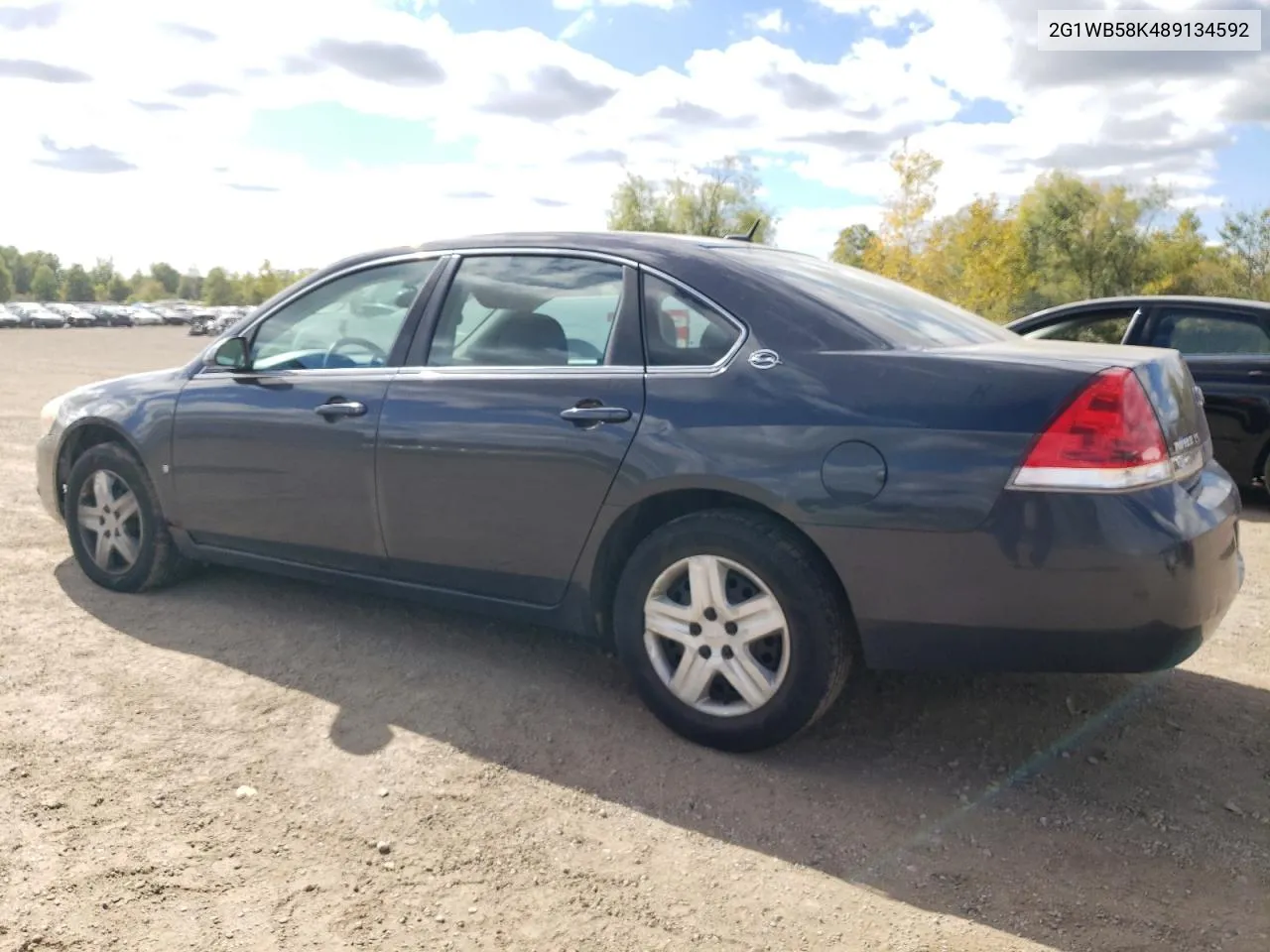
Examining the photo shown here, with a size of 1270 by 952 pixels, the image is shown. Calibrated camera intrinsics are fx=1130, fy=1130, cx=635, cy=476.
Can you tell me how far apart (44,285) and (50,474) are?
577ft

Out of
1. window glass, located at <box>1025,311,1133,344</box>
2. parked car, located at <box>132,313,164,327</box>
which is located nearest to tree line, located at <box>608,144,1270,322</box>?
window glass, located at <box>1025,311,1133,344</box>

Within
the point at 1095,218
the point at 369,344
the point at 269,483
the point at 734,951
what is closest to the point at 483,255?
the point at 369,344

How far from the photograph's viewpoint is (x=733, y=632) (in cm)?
344

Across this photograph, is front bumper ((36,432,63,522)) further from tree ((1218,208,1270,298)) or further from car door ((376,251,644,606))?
tree ((1218,208,1270,298))

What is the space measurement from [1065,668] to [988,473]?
587 mm

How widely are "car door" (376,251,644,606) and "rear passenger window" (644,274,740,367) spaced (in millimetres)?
56

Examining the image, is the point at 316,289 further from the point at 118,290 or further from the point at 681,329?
the point at 118,290

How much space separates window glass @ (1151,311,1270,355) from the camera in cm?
793

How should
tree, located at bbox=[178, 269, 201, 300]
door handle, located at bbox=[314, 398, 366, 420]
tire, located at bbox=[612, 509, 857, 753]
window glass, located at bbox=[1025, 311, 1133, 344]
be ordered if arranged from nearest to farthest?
tire, located at bbox=[612, 509, 857, 753]
door handle, located at bbox=[314, 398, 366, 420]
window glass, located at bbox=[1025, 311, 1133, 344]
tree, located at bbox=[178, 269, 201, 300]

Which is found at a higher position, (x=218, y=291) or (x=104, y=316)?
(x=218, y=291)

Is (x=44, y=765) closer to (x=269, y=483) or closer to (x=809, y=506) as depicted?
(x=269, y=483)

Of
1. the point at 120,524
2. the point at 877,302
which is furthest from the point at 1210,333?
the point at 120,524

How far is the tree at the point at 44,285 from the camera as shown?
6250 inches

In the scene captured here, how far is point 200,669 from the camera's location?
4.22m
